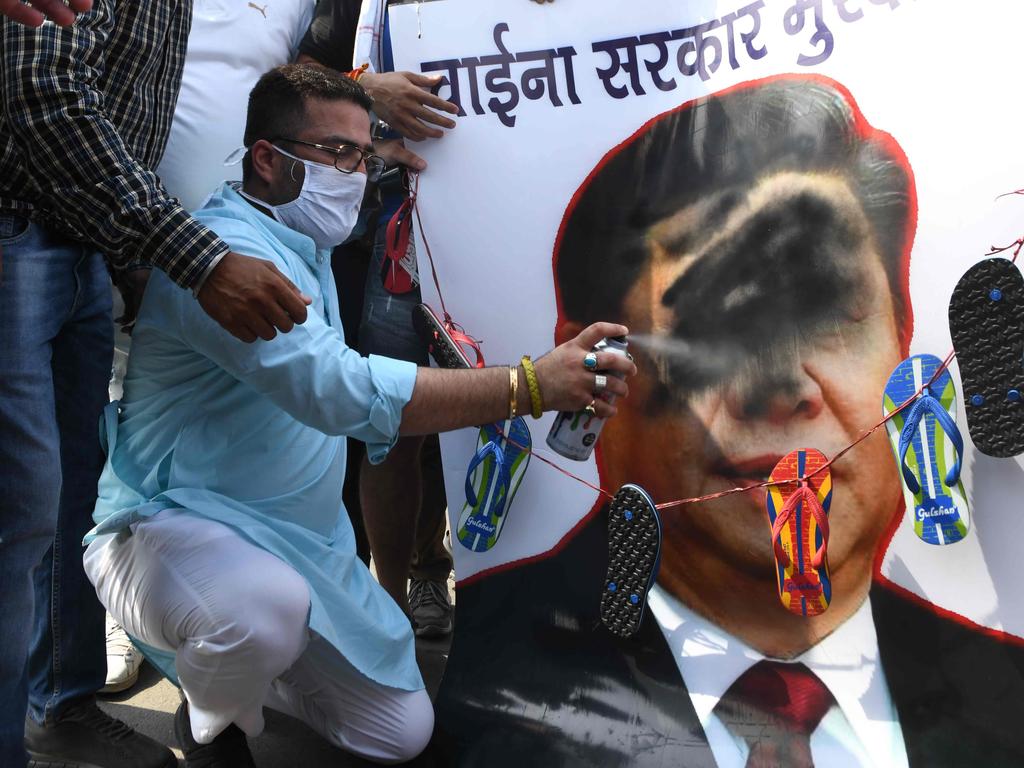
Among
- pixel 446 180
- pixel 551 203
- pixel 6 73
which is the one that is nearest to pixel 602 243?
pixel 551 203

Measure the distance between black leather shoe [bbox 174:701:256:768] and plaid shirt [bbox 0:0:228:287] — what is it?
2.81 feet

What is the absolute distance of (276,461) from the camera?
193cm

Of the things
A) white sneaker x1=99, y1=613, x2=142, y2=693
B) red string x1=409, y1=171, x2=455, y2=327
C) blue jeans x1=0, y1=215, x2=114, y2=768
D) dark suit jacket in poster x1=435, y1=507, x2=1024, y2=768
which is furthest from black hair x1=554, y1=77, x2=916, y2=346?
white sneaker x1=99, y1=613, x2=142, y2=693

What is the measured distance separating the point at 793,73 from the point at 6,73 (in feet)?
4.17

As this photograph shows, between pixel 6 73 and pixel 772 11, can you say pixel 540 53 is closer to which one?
pixel 772 11

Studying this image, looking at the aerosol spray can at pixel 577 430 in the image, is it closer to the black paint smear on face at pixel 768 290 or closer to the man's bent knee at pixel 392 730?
the black paint smear on face at pixel 768 290

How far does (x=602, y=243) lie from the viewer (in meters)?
2.09

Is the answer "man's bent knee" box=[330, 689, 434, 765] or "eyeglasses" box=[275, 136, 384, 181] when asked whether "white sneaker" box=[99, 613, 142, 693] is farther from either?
"eyeglasses" box=[275, 136, 384, 181]

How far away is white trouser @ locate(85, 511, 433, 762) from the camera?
1792 mm

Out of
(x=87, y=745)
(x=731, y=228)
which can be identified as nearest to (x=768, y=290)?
(x=731, y=228)

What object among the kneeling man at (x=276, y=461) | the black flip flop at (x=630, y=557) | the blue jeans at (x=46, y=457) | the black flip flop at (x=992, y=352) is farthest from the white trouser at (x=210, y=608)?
the black flip flop at (x=992, y=352)

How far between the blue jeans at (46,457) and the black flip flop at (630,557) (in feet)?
3.09

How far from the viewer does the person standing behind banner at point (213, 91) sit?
7.37 feet

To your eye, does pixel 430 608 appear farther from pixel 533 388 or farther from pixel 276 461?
pixel 533 388
